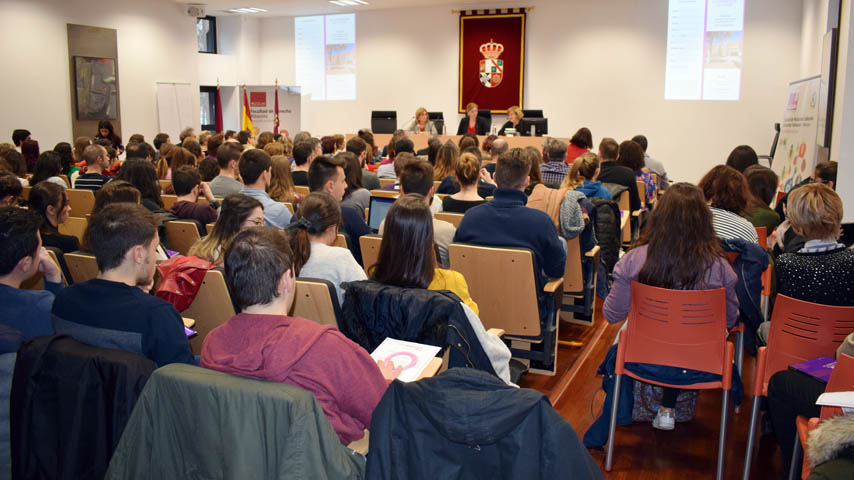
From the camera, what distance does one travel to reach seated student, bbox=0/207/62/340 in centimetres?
232

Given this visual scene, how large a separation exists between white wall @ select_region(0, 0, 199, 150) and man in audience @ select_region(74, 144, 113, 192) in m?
6.07

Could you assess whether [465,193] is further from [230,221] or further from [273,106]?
[273,106]

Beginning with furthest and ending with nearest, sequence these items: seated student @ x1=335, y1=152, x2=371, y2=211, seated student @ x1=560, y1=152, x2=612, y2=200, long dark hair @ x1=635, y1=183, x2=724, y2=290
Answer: seated student @ x1=560, y1=152, x2=612, y2=200 < seated student @ x1=335, y1=152, x2=371, y2=211 < long dark hair @ x1=635, y1=183, x2=724, y2=290

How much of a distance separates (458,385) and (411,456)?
22 cm

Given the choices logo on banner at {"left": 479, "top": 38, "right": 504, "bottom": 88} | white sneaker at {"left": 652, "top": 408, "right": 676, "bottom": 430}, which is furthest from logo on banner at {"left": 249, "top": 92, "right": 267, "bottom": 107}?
white sneaker at {"left": 652, "top": 408, "right": 676, "bottom": 430}

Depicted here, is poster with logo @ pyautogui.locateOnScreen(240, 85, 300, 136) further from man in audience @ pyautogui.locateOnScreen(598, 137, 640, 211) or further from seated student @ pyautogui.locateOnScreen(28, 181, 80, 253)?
seated student @ pyautogui.locateOnScreen(28, 181, 80, 253)

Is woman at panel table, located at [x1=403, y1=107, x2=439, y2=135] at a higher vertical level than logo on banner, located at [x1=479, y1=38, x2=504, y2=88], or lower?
lower

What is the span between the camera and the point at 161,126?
13336 millimetres

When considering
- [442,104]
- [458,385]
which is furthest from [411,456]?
[442,104]

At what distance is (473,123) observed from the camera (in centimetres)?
1154

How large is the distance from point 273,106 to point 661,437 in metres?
12.3

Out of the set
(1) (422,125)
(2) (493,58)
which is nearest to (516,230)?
(1) (422,125)

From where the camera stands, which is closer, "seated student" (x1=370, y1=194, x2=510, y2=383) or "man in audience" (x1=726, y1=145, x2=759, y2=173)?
"seated student" (x1=370, y1=194, x2=510, y2=383)

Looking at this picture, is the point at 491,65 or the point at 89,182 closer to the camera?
the point at 89,182
